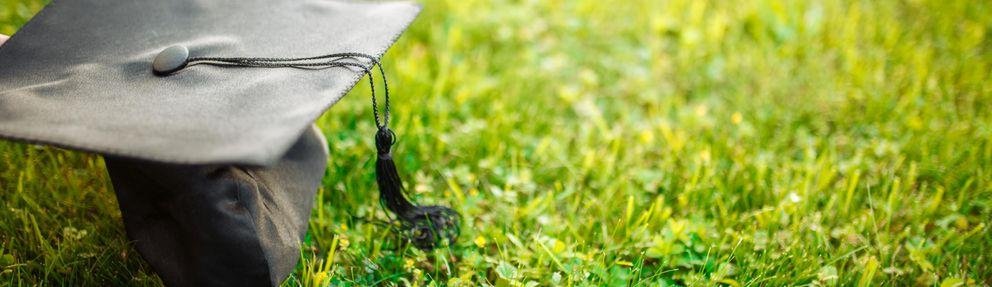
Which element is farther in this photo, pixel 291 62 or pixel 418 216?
pixel 418 216

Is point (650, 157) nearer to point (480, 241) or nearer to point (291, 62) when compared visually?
point (480, 241)

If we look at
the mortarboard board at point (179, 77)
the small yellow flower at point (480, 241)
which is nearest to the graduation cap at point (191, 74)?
the mortarboard board at point (179, 77)

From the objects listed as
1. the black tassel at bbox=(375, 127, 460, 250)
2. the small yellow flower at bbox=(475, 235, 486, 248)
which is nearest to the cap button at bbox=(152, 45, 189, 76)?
the black tassel at bbox=(375, 127, 460, 250)

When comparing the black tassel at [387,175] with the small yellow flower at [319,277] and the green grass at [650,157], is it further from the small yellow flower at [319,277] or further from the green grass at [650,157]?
the small yellow flower at [319,277]

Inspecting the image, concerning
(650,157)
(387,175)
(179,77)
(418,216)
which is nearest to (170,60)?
(179,77)

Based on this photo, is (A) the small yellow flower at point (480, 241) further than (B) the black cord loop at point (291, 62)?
Yes

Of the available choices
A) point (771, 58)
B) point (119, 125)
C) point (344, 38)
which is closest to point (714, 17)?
point (771, 58)

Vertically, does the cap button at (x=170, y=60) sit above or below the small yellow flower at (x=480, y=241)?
above

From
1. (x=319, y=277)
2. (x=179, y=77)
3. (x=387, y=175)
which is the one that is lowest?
(x=319, y=277)
